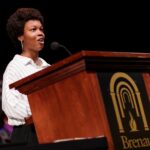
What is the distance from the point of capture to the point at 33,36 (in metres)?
2.06

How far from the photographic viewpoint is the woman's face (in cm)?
206

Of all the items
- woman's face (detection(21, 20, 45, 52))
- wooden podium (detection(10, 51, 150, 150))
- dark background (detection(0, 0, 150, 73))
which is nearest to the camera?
wooden podium (detection(10, 51, 150, 150))

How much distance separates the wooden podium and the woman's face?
465 mm

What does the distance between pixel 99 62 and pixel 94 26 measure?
3.20m

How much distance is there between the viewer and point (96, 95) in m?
1.42

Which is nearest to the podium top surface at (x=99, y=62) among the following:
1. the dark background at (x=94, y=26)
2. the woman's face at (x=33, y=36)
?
the woman's face at (x=33, y=36)

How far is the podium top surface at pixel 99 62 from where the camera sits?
1425mm

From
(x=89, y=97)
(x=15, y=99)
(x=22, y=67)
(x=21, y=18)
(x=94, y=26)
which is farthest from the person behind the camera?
(x=94, y=26)

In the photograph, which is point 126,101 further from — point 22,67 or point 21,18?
point 21,18

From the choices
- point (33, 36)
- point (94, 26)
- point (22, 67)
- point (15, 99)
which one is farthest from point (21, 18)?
point (94, 26)

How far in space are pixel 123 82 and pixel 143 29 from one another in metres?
3.30

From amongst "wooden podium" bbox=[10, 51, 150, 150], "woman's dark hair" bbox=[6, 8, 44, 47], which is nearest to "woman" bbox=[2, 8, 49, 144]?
"woman's dark hair" bbox=[6, 8, 44, 47]

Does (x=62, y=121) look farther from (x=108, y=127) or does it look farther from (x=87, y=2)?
(x=87, y=2)

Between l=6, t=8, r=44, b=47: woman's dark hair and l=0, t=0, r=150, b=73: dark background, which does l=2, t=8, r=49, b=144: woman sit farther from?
l=0, t=0, r=150, b=73: dark background
